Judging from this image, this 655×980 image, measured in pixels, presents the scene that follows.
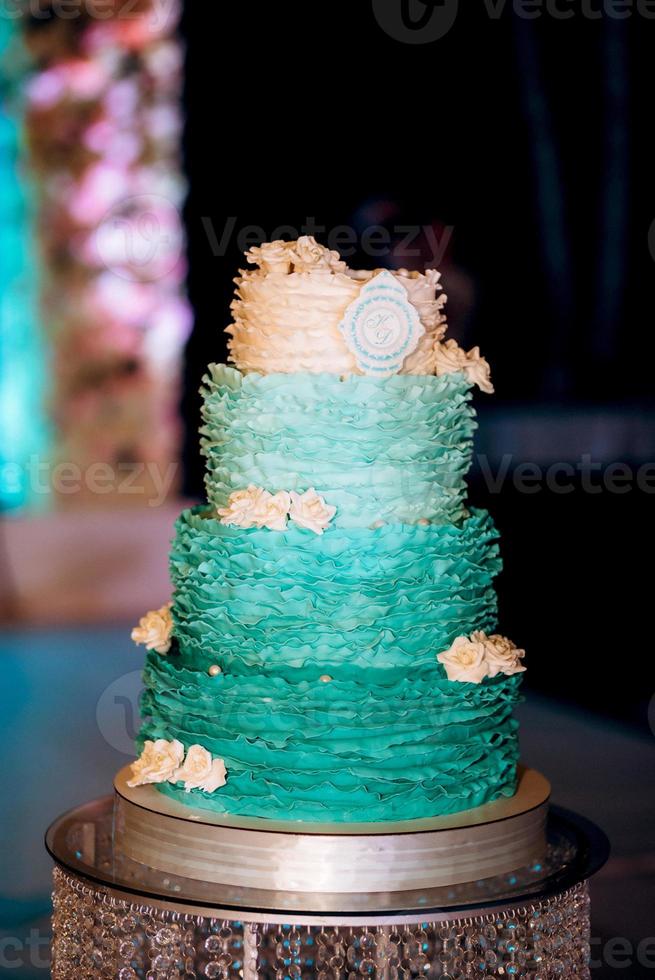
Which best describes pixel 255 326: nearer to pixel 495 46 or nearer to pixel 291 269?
pixel 291 269

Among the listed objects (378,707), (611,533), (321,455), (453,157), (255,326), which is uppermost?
(453,157)

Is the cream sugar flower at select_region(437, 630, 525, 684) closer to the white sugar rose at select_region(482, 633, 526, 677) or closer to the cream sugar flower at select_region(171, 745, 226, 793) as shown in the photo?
the white sugar rose at select_region(482, 633, 526, 677)

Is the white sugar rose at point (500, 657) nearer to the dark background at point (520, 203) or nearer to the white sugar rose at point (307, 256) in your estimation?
the white sugar rose at point (307, 256)

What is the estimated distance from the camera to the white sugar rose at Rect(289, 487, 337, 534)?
216cm

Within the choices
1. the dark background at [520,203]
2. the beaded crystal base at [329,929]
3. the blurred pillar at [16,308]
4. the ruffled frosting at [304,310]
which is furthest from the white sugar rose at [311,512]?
the blurred pillar at [16,308]

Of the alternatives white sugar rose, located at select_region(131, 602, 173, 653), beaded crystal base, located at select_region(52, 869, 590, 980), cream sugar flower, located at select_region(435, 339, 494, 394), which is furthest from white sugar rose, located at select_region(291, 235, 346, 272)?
beaded crystal base, located at select_region(52, 869, 590, 980)

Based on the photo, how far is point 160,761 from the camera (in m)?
2.20

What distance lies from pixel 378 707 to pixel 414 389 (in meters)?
0.51

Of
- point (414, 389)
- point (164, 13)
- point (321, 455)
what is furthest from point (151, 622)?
point (164, 13)

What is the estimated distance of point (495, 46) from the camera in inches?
261

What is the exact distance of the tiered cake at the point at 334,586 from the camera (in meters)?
2.13

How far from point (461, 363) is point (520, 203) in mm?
4503

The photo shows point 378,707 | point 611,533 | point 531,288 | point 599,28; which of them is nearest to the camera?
point 378,707

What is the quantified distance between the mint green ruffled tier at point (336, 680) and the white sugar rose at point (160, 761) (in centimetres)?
3
